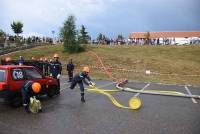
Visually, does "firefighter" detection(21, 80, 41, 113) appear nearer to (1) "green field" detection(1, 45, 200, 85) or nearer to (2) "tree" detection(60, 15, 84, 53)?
(1) "green field" detection(1, 45, 200, 85)

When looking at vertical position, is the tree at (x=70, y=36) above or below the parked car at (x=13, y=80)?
above

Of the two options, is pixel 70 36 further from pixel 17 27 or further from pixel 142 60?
pixel 17 27

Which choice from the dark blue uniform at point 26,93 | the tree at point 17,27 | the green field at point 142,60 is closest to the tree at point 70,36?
the green field at point 142,60

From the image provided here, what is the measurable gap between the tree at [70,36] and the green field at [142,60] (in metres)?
1.10

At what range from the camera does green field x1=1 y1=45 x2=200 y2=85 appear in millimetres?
33219

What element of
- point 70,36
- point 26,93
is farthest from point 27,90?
point 70,36

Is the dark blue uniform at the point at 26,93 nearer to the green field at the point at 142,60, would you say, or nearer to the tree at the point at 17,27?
the green field at the point at 142,60

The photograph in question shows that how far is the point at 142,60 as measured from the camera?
137 feet

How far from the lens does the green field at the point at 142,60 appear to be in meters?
33.2

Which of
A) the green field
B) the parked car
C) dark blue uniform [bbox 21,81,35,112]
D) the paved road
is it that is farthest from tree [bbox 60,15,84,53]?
dark blue uniform [bbox 21,81,35,112]

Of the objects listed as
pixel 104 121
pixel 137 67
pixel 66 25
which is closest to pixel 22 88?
Result: pixel 104 121

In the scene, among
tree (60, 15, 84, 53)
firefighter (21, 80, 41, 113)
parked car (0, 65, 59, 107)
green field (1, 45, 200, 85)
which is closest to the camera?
firefighter (21, 80, 41, 113)

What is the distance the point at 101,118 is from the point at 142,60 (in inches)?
1190

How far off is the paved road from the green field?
15.2 metres
